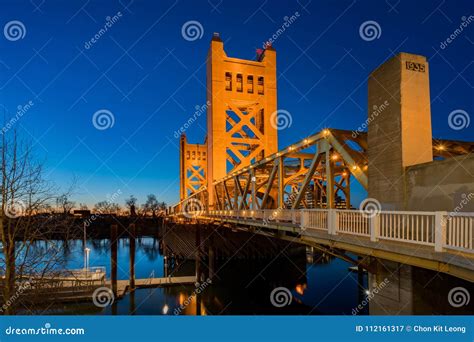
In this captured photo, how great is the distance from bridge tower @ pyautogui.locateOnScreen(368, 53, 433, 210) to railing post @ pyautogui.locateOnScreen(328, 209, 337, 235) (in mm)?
1830

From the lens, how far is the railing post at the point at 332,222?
28.9ft

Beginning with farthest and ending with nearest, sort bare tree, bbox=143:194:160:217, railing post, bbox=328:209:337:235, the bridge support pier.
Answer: bare tree, bbox=143:194:160:217 → railing post, bbox=328:209:337:235 → the bridge support pier

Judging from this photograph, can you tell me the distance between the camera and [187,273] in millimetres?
32344

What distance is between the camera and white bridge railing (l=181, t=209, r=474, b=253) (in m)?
5.50

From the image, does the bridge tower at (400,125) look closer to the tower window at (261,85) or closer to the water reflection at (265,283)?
the water reflection at (265,283)

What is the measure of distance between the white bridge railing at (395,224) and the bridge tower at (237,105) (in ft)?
87.5

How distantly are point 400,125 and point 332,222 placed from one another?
3360 millimetres

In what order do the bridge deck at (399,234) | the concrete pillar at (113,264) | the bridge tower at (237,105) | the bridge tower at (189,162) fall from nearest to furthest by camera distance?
the bridge deck at (399,234)
the concrete pillar at (113,264)
the bridge tower at (237,105)
the bridge tower at (189,162)

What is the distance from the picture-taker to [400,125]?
358 inches

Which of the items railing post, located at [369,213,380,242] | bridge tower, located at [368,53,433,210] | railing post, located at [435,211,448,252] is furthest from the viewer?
bridge tower, located at [368,53,433,210]

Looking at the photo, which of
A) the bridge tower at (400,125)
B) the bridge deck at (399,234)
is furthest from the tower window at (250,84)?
the bridge tower at (400,125)

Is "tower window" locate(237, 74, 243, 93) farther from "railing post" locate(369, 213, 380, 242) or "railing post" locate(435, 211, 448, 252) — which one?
"railing post" locate(435, 211, 448, 252)

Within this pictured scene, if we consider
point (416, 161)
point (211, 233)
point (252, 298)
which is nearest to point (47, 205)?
point (416, 161)

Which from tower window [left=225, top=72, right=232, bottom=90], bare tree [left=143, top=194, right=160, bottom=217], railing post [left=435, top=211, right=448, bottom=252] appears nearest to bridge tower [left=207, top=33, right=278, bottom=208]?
tower window [left=225, top=72, right=232, bottom=90]
